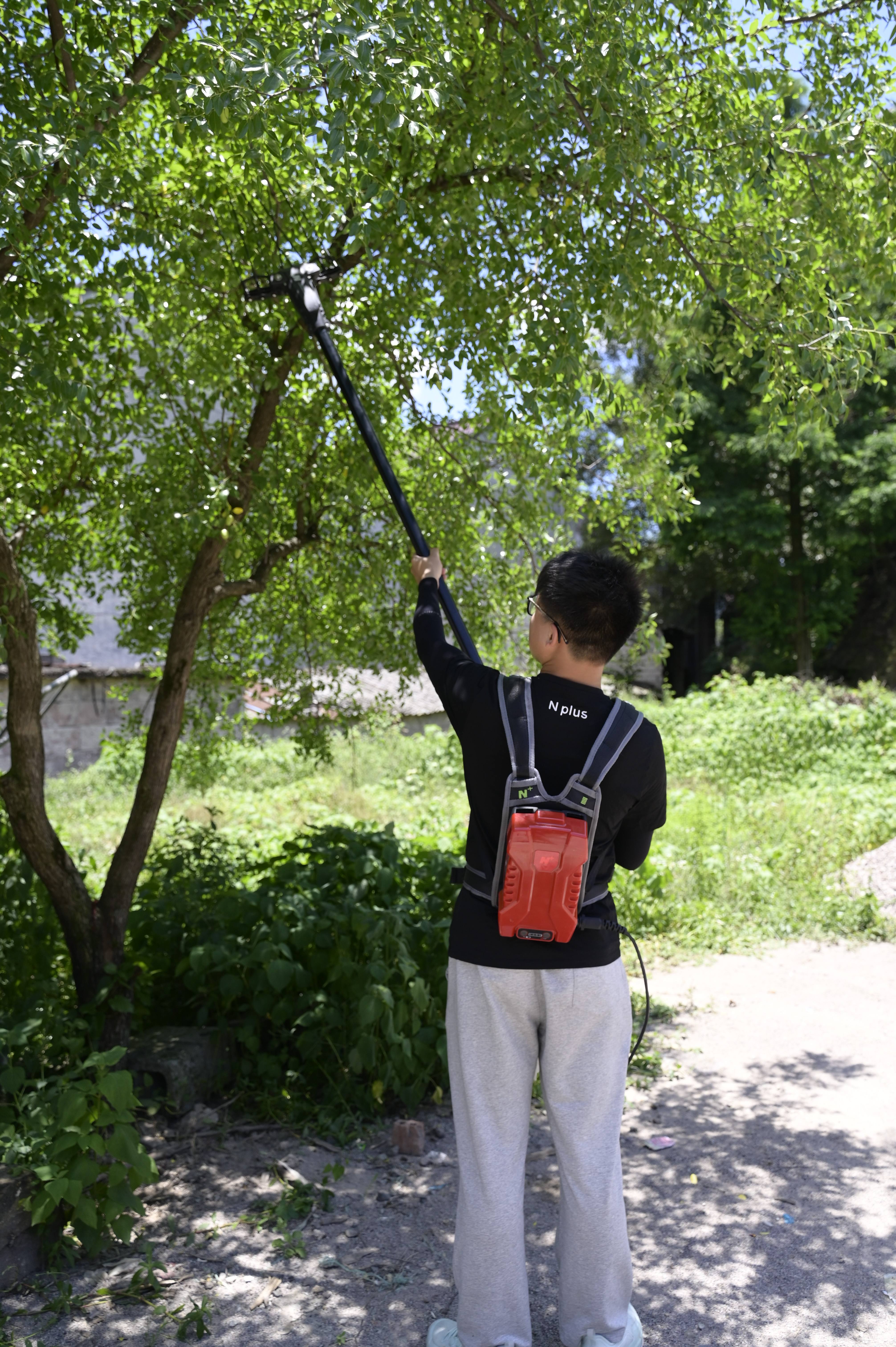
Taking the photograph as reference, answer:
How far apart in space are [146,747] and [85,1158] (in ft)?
7.50

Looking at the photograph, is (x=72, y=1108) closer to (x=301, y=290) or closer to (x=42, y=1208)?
(x=42, y=1208)

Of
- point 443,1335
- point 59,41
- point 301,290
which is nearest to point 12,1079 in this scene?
point 443,1335

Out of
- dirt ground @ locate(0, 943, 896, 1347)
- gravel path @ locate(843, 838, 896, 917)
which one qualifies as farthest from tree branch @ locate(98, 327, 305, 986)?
gravel path @ locate(843, 838, 896, 917)

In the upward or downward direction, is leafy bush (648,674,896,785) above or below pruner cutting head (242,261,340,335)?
below

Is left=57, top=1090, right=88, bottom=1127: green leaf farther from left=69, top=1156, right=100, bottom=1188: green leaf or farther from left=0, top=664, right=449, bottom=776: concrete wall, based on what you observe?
left=0, top=664, right=449, bottom=776: concrete wall

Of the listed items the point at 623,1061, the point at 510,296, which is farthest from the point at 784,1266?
the point at 510,296

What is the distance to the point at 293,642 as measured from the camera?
6105mm

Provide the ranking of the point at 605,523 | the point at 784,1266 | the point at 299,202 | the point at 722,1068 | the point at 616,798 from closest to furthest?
the point at 616,798, the point at 784,1266, the point at 299,202, the point at 722,1068, the point at 605,523

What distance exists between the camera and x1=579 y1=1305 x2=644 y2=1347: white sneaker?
2.64 metres

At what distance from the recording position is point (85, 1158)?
3119 millimetres

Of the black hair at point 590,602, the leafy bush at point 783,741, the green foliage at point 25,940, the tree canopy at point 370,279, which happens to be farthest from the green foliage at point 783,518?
the black hair at point 590,602

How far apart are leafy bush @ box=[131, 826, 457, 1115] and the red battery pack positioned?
72.4 inches

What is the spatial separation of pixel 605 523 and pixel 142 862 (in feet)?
9.78

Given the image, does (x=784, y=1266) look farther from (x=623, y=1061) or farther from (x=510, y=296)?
(x=510, y=296)
